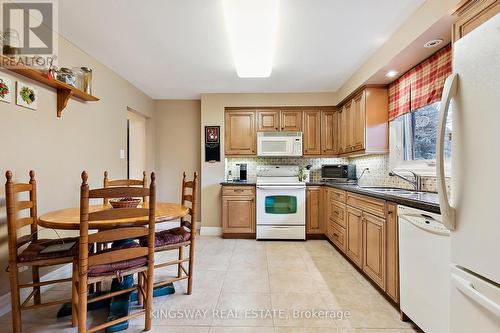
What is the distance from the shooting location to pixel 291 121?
412 centimetres

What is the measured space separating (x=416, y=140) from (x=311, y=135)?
1726 millimetres

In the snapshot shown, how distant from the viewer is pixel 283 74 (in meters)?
3.32

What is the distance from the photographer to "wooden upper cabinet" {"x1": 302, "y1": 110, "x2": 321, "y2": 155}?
4117mm

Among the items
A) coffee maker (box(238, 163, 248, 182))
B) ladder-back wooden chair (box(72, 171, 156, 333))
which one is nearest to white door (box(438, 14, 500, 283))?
ladder-back wooden chair (box(72, 171, 156, 333))

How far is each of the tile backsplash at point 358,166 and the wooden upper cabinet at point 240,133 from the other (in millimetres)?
263

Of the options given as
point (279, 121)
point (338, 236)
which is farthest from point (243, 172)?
point (338, 236)

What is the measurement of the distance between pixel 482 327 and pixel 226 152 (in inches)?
140

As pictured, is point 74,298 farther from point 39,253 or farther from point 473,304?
point 473,304

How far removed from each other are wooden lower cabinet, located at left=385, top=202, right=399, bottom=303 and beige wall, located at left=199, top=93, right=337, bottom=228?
2.61 metres

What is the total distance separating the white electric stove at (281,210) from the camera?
3758 millimetres

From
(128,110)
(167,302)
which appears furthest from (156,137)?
(167,302)

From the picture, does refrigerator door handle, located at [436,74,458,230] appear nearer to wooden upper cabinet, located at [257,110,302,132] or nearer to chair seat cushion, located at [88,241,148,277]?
chair seat cushion, located at [88,241,148,277]

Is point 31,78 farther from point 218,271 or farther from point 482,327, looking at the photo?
point 482,327

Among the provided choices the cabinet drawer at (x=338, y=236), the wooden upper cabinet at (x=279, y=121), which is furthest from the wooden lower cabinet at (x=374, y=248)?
the wooden upper cabinet at (x=279, y=121)
